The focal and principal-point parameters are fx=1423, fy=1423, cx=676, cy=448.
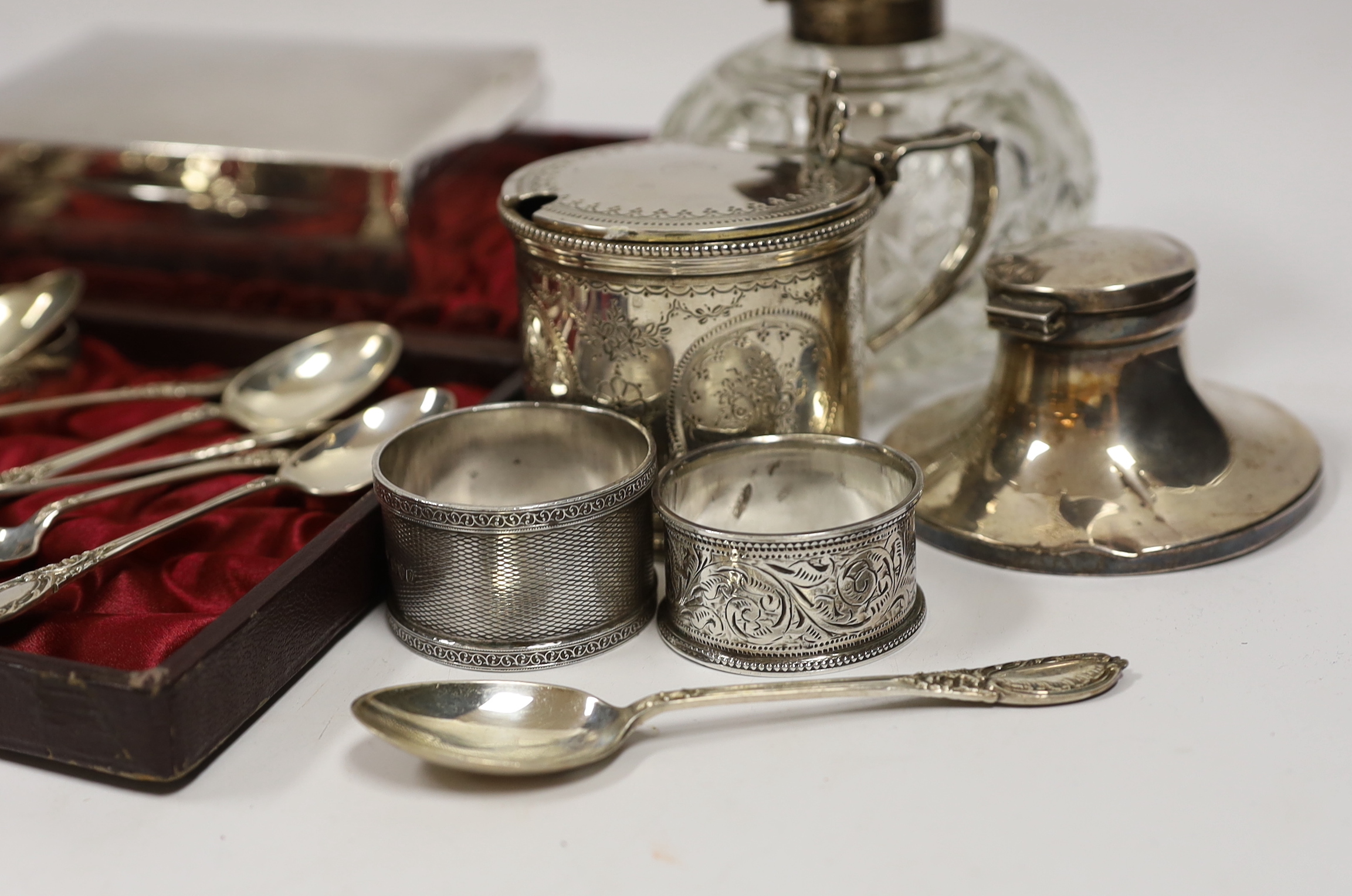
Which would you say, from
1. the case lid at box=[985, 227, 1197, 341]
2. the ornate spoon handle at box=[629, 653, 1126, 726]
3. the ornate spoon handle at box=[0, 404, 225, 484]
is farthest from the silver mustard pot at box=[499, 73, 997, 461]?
the ornate spoon handle at box=[0, 404, 225, 484]

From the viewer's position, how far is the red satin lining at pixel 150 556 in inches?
41.1

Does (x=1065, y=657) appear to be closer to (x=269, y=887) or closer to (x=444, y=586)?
(x=444, y=586)

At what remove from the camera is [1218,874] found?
2.79 ft

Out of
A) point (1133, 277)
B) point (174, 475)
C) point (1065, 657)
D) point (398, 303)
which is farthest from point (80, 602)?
point (1133, 277)

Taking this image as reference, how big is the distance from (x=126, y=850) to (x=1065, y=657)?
65 cm

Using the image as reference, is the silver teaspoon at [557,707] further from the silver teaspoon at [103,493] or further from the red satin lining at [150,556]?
the silver teaspoon at [103,493]

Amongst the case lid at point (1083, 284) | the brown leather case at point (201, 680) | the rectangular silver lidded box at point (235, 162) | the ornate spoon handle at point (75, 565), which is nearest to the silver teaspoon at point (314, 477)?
the ornate spoon handle at point (75, 565)

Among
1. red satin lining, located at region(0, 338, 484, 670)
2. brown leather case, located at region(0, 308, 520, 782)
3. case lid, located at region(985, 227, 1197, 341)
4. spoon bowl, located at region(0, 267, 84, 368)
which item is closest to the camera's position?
brown leather case, located at region(0, 308, 520, 782)

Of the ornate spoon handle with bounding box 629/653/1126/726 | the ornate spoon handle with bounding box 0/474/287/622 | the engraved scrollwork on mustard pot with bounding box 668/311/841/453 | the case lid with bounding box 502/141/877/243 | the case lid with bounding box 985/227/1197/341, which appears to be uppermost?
the case lid with bounding box 502/141/877/243

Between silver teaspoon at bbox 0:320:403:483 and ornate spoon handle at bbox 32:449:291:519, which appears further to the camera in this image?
silver teaspoon at bbox 0:320:403:483

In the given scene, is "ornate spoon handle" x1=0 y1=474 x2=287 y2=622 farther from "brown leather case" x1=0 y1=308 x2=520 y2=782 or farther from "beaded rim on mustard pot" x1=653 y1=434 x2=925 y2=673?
"beaded rim on mustard pot" x1=653 y1=434 x2=925 y2=673

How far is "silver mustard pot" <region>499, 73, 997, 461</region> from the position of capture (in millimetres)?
1090

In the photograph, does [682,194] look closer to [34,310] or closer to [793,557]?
[793,557]

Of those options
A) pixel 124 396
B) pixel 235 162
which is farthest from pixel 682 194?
pixel 235 162
